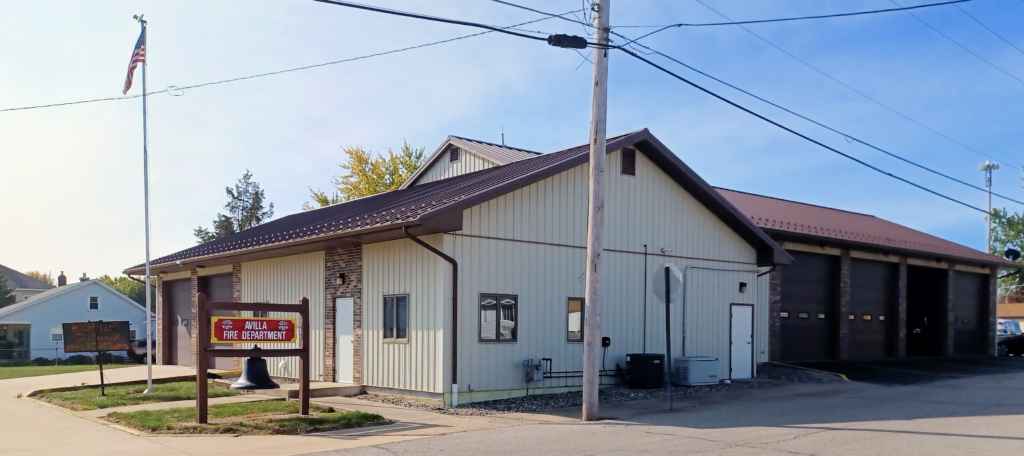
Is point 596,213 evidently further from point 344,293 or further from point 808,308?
point 808,308

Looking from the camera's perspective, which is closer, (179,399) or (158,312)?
(179,399)

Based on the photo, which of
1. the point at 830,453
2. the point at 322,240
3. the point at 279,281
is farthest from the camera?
the point at 279,281

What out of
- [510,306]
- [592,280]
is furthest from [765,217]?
[592,280]

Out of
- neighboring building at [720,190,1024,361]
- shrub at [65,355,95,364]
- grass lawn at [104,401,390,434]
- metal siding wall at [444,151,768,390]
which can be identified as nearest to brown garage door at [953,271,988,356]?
neighboring building at [720,190,1024,361]

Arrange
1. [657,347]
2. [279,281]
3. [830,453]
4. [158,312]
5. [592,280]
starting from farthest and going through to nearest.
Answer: [158,312]
[279,281]
[657,347]
[592,280]
[830,453]

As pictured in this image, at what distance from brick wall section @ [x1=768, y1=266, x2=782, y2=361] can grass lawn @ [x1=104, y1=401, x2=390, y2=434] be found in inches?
566

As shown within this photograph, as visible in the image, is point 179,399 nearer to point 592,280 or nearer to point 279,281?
point 279,281

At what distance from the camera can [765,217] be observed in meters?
25.4

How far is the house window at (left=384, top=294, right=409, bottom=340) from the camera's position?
55.4 ft

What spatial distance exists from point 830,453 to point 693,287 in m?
10.1

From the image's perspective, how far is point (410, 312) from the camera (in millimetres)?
16656

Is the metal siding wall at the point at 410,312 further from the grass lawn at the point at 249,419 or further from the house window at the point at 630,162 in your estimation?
the house window at the point at 630,162

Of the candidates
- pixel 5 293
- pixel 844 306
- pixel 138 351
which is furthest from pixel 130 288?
pixel 844 306

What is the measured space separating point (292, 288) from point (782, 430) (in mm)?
12833
